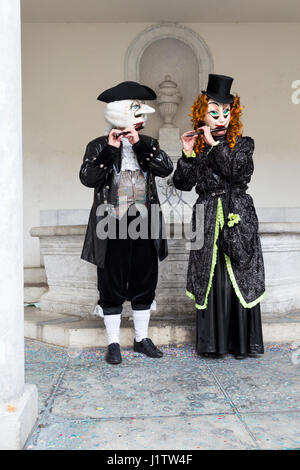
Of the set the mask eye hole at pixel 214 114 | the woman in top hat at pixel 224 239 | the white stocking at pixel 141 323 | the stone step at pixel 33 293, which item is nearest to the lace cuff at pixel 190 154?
the woman in top hat at pixel 224 239

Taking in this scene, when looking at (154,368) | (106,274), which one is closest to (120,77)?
(106,274)

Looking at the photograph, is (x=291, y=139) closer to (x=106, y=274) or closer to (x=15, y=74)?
(x=106, y=274)

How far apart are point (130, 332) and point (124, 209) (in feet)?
2.93

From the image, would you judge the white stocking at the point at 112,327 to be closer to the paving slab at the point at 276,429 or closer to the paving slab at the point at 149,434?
the paving slab at the point at 149,434

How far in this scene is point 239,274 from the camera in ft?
8.79

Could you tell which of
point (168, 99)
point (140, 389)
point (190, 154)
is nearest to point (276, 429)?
point (140, 389)

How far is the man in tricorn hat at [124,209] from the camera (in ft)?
8.54

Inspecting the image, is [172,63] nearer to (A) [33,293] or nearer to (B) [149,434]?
(A) [33,293]

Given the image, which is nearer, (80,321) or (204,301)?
(204,301)

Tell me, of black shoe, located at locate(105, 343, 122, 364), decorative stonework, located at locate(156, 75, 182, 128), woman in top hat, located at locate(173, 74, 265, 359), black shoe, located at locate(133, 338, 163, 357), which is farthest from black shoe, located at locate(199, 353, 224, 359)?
decorative stonework, located at locate(156, 75, 182, 128)

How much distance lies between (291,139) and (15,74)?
5351 mm

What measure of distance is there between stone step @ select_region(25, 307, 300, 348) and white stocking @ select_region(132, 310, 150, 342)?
7.6 inches

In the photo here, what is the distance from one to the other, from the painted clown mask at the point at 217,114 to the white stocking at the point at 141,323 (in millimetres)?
1203

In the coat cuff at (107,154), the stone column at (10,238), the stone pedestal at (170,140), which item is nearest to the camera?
the stone column at (10,238)
